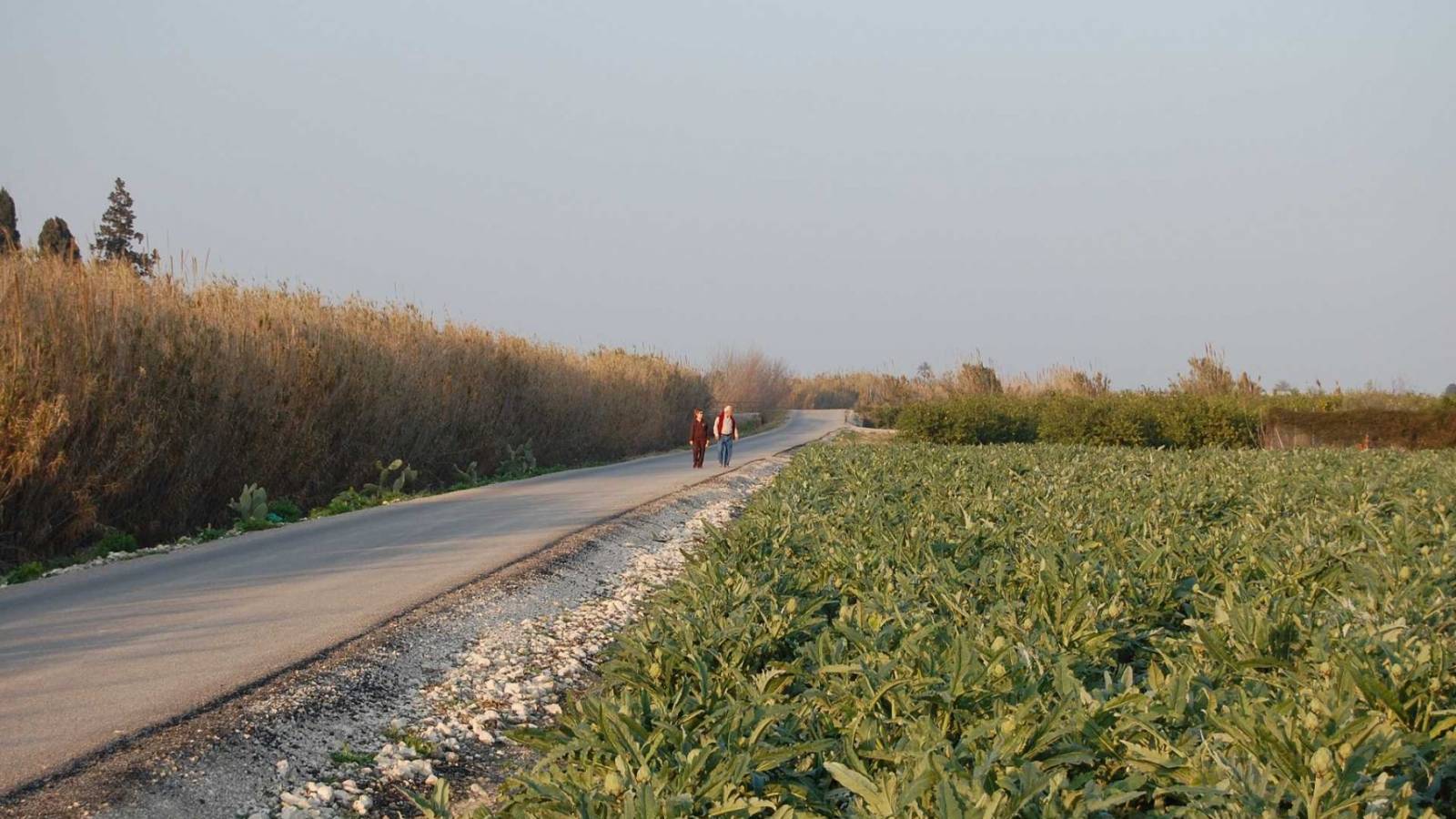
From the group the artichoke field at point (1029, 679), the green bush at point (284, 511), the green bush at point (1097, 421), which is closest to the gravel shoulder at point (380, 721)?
the artichoke field at point (1029, 679)

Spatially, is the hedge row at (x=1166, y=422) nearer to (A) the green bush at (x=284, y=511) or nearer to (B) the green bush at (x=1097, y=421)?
(B) the green bush at (x=1097, y=421)

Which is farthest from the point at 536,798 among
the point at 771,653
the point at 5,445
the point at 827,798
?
the point at 5,445

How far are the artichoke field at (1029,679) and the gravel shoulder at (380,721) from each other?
4.51 ft

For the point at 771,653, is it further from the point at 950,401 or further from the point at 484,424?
the point at 950,401

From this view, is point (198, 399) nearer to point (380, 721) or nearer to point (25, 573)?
point (25, 573)

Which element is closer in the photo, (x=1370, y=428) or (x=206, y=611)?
(x=206, y=611)

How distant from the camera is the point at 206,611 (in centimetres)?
776

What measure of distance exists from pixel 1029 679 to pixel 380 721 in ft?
12.5

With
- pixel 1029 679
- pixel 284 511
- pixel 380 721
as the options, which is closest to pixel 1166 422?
pixel 284 511

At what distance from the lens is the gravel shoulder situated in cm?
469

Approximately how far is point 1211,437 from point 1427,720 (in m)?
28.0

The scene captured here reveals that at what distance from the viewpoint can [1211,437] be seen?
29.0 metres

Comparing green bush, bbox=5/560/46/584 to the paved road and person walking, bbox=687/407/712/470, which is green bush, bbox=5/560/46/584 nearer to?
the paved road

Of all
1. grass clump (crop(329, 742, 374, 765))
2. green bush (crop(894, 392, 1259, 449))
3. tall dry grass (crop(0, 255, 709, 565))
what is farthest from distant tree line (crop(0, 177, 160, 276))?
green bush (crop(894, 392, 1259, 449))
